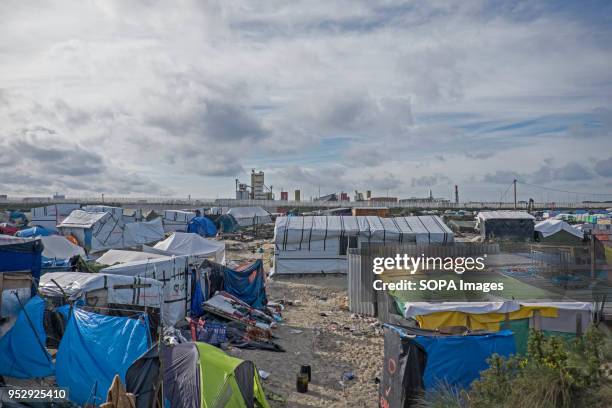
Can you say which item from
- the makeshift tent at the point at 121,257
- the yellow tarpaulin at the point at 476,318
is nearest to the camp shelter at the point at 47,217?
the makeshift tent at the point at 121,257

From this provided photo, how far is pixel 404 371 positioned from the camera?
306 inches

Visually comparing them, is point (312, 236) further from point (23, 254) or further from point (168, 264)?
point (23, 254)

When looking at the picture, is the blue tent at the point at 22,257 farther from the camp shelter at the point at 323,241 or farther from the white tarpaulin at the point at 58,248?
the camp shelter at the point at 323,241

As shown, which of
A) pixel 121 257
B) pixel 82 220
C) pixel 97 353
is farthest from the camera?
pixel 82 220

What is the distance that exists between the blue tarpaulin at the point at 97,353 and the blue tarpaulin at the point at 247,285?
7.73 metres

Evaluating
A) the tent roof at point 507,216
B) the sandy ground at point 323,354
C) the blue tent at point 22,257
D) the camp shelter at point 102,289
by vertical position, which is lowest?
the sandy ground at point 323,354

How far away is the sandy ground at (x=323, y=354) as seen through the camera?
10172mm

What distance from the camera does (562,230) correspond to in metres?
32.7

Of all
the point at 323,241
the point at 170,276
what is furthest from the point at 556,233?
the point at 170,276

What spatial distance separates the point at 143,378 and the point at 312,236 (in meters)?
18.0

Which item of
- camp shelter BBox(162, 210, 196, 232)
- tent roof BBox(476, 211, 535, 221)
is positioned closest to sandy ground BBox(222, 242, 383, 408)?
tent roof BBox(476, 211, 535, 221)

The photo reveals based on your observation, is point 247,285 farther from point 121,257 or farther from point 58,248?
point 58,248

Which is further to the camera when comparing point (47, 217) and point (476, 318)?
point (47, 217)

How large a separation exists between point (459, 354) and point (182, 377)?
4.46 m
